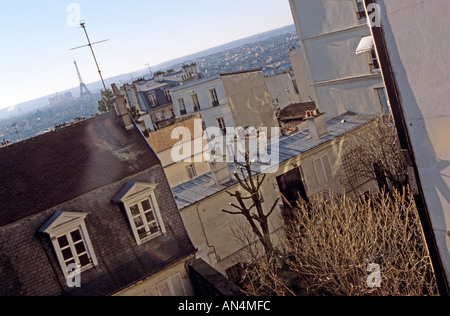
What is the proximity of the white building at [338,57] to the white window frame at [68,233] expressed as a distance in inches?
670

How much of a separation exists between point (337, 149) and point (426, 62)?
1291 cm

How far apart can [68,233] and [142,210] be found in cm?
266

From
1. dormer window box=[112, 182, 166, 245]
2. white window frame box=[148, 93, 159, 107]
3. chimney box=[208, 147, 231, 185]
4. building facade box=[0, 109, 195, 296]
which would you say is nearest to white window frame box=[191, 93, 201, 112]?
white window frame box=[148, 93, 159, 107]

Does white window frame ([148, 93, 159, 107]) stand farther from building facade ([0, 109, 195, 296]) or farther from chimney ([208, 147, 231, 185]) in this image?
building facade ([0, 109, 195, 296])

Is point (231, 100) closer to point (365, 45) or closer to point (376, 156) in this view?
point (365, 45)

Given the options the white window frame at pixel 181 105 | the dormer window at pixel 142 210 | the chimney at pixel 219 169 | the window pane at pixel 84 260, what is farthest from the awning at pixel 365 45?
Answer: the white window frame at pixel 181 105

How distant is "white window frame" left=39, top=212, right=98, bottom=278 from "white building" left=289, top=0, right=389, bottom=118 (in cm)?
1703

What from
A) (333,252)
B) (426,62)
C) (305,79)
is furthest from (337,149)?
(305,79)

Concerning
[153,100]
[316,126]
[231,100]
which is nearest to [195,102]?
[231,100]

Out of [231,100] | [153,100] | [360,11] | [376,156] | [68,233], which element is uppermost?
[360,11]

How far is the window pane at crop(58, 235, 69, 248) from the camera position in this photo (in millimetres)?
13484

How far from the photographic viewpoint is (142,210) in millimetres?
14742

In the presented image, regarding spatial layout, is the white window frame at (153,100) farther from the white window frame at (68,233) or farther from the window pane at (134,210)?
the white window frame at (68,233)
